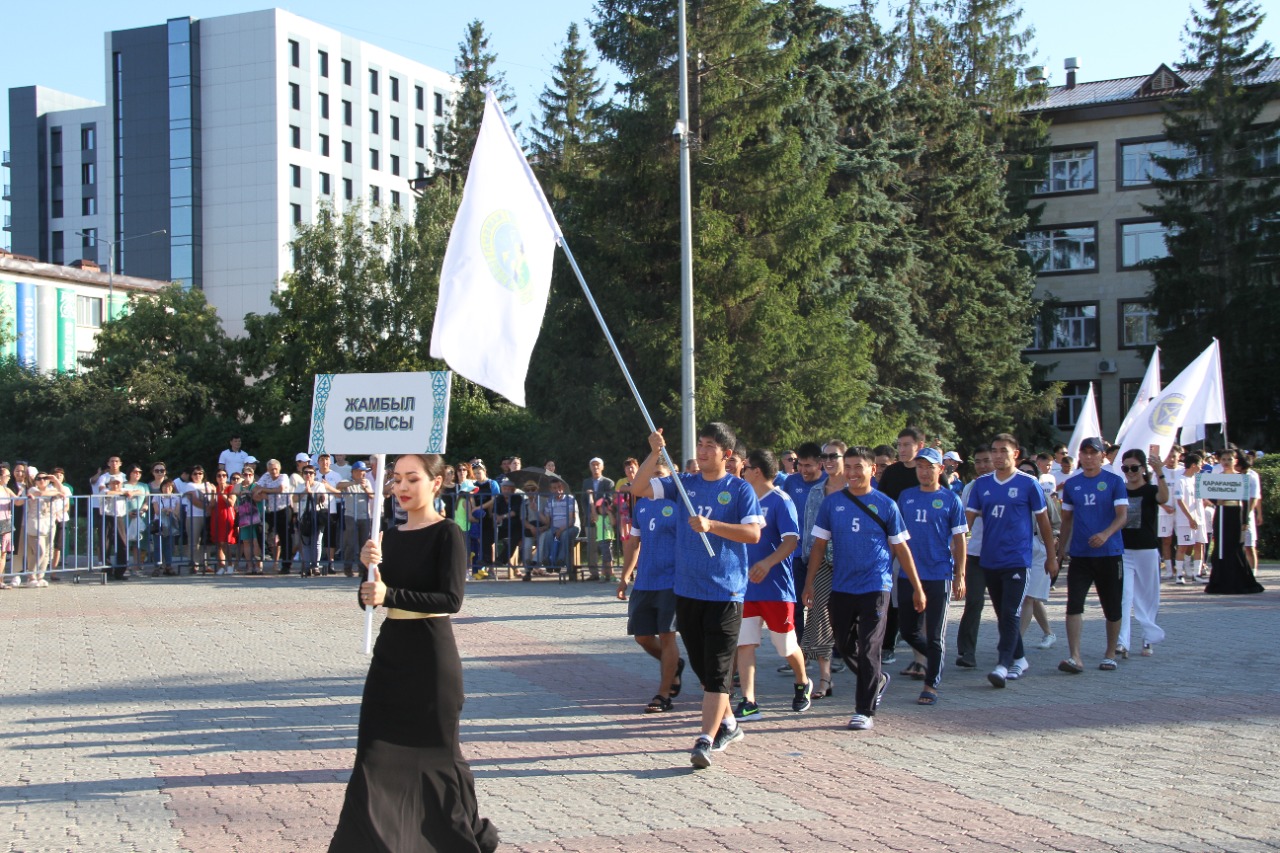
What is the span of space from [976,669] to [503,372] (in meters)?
5.62

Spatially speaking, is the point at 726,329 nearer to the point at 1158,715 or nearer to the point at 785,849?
the point at 1158,715

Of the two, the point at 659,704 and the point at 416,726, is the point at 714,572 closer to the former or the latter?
Result: the point at 659,704

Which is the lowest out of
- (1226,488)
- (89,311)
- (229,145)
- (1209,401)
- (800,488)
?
(1226,488)

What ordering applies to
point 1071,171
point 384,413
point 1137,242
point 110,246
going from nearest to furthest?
1. point 384,413
2. point 1137,242
3. point 1071,171
4. point 110,246

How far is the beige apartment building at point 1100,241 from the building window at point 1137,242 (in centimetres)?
4

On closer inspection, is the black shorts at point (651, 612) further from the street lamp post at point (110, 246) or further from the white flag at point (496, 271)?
the street lamp post at point (110, 246)

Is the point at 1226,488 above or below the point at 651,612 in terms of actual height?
above

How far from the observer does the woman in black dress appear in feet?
17.4

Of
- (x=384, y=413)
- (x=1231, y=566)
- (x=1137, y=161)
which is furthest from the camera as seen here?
(x=1137, y=161)

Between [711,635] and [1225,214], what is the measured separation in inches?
1744

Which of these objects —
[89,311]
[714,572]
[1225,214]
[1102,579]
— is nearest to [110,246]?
[89,311]

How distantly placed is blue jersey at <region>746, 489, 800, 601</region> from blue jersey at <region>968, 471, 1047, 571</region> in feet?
7.55

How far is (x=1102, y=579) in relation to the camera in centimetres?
1123

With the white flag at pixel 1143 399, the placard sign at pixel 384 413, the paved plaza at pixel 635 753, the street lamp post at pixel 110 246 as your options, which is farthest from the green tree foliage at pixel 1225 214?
the street lamp post at pixel 110 246
